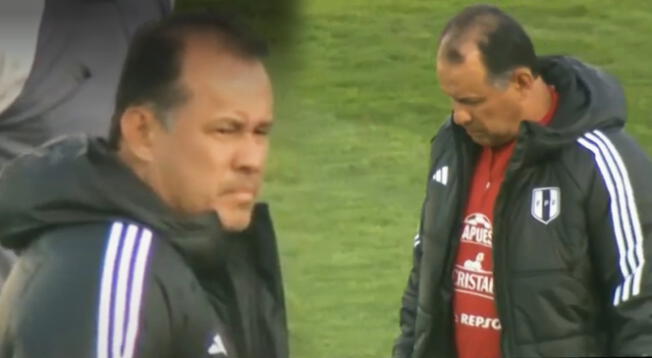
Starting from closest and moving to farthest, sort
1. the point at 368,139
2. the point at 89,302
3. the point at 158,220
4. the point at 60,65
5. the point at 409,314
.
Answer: the point at 89,302
the point at 158,220
the point at 60,65
the point at 409,314
the point at 368,139

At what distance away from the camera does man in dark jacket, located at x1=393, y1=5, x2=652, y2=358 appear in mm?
3680

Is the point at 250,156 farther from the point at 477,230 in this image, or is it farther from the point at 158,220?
the point at 477,230

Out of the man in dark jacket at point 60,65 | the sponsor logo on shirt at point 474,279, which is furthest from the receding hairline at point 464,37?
the man in dark jacket at point 60,65

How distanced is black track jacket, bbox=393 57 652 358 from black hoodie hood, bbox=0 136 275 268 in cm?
153

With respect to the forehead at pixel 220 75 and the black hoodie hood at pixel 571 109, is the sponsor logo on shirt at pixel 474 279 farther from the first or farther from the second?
the forehead at pixel 220 75

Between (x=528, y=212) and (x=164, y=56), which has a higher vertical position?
(x=164, y=56)

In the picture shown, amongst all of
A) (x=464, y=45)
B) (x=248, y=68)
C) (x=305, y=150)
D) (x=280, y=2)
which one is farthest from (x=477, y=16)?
(x=305, y=150)

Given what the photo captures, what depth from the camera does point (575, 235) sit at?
3.71 meters

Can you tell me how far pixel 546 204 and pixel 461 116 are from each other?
0.32m

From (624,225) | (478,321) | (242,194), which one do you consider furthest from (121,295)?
(478,321)

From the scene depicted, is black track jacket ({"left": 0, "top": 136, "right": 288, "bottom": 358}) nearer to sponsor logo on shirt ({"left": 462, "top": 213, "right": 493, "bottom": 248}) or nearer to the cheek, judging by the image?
the cheek

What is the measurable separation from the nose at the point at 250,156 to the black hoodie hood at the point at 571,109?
1.52 metres

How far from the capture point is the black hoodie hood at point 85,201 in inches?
87.2

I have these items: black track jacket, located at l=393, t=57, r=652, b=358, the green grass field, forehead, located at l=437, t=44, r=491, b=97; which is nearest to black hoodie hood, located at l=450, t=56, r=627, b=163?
black track jacket, located at l=393, t=57, r=652, b=358
